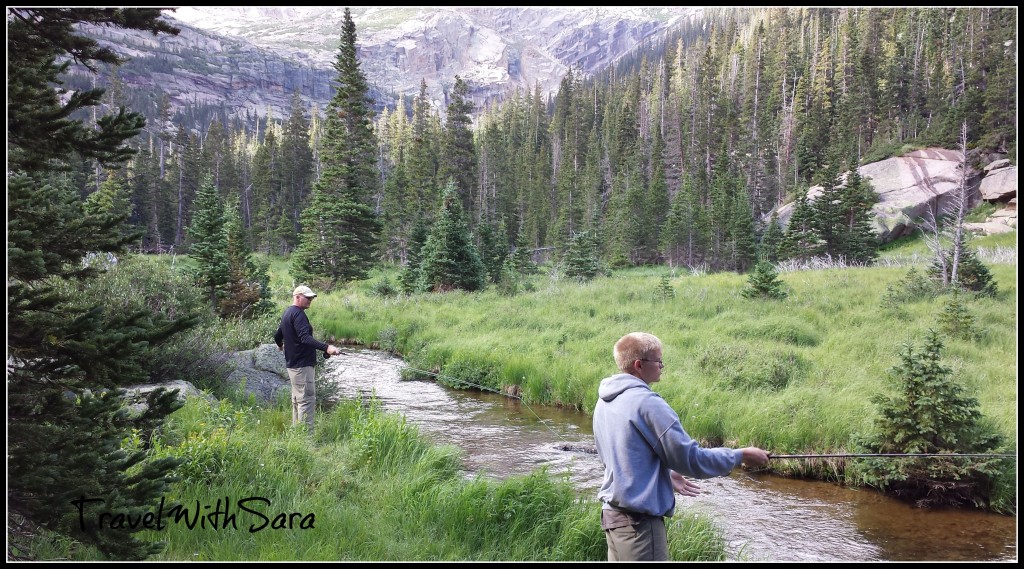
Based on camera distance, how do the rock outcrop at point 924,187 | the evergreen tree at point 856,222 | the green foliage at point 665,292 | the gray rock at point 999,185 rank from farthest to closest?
the rock outcrop at point 924,187 < the gray rock at point 999,185 < the evergreen tree at point 856,222 < the green foliage at point 665,292

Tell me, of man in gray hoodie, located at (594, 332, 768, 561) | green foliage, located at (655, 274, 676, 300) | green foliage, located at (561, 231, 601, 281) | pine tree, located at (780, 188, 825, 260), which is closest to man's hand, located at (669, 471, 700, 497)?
man in gray hoodie, located at (594, 332, 768, 561)

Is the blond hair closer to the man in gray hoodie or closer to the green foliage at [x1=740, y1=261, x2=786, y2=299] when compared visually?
the man in gray hoodie

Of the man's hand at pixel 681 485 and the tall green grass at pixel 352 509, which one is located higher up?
the man's hand at pixel 681 485

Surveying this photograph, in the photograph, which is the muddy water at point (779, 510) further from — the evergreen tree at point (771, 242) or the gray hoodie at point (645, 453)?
the evergreen tree at point (771, 242)

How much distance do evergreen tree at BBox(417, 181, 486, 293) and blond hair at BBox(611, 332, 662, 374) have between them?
77.3 ft

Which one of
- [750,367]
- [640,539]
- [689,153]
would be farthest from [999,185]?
[640,539]

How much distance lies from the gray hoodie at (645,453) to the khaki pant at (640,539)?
0.08m

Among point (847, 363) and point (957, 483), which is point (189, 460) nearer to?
point (957, 483)

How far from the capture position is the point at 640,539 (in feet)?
11.1

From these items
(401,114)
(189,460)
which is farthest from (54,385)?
(401,114)

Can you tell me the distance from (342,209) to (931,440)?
3120cm

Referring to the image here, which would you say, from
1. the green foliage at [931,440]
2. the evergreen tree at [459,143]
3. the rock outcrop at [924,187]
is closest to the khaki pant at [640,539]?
the green foliage at [931,440]

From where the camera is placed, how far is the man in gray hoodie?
10.7 ft

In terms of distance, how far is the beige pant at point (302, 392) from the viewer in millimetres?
8141
